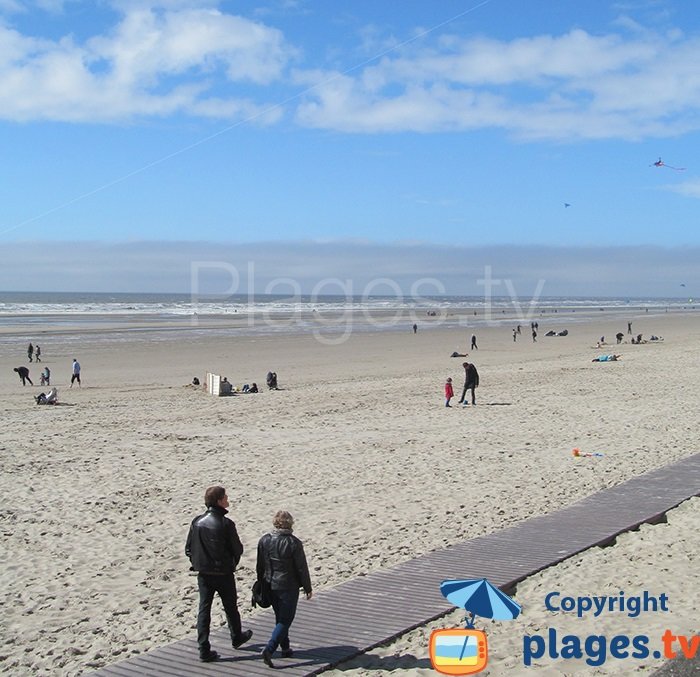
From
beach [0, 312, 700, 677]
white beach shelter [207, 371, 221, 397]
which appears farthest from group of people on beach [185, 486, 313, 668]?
white beach shelter [207, 371, 221, 397]

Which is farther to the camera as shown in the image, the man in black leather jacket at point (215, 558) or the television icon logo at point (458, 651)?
the man in black leather jacket at point (215, 558)

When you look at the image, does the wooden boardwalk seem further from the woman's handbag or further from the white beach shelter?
the white beach shelter

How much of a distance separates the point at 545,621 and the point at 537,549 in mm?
1774

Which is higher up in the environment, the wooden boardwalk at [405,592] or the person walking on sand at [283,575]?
the person walking on sand at [283,575]

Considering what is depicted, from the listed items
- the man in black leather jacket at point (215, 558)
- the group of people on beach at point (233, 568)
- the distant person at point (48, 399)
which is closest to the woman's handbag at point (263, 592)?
the group of people on beach at point (233, 568)

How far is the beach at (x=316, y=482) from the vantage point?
699 cm

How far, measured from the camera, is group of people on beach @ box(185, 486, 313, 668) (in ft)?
18.9

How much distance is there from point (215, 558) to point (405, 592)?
1976mm

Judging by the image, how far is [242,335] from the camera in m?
57.4

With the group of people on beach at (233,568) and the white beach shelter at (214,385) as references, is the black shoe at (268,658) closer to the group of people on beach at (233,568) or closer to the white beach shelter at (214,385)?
the group of people on beach at (233,568)

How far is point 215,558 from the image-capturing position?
5926 mm

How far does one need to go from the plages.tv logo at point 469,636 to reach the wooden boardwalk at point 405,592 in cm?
45

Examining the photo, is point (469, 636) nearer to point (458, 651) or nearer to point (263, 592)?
point (458, 651)

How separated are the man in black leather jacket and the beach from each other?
782 mm
